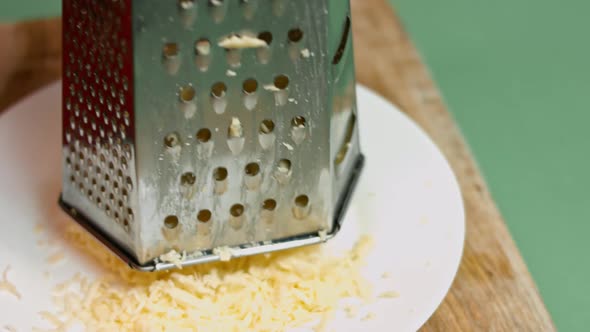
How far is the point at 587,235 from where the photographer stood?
125 cm

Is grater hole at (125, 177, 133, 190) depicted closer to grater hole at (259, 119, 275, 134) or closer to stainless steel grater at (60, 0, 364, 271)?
stainless steel grater at (60, 0, 364, 271)

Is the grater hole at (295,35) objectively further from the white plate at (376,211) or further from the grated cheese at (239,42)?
the white plate at (376,211)

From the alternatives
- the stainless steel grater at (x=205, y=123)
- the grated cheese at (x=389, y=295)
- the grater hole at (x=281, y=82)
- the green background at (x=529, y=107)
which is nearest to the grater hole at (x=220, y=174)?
the stainless steel grater at (x=205, y=123)

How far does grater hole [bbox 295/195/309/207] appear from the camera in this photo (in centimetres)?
88

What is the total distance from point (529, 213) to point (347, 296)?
1.65 ft

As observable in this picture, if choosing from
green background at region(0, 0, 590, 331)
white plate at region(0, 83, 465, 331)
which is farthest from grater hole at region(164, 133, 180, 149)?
green background at region(0, 0, 590, 331)

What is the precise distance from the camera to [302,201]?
2.91 ft

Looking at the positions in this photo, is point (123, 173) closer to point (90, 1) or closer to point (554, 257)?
point (90, 1)

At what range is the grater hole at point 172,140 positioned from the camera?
0.80m

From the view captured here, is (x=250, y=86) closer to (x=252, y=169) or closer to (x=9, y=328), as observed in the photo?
(x=252, y=169)

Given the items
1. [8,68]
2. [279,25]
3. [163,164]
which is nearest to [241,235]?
[163,164]

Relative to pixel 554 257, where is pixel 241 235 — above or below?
above

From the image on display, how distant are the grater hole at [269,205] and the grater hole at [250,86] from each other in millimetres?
128

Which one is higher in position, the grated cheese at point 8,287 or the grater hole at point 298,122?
the grater hole at point 298,122
